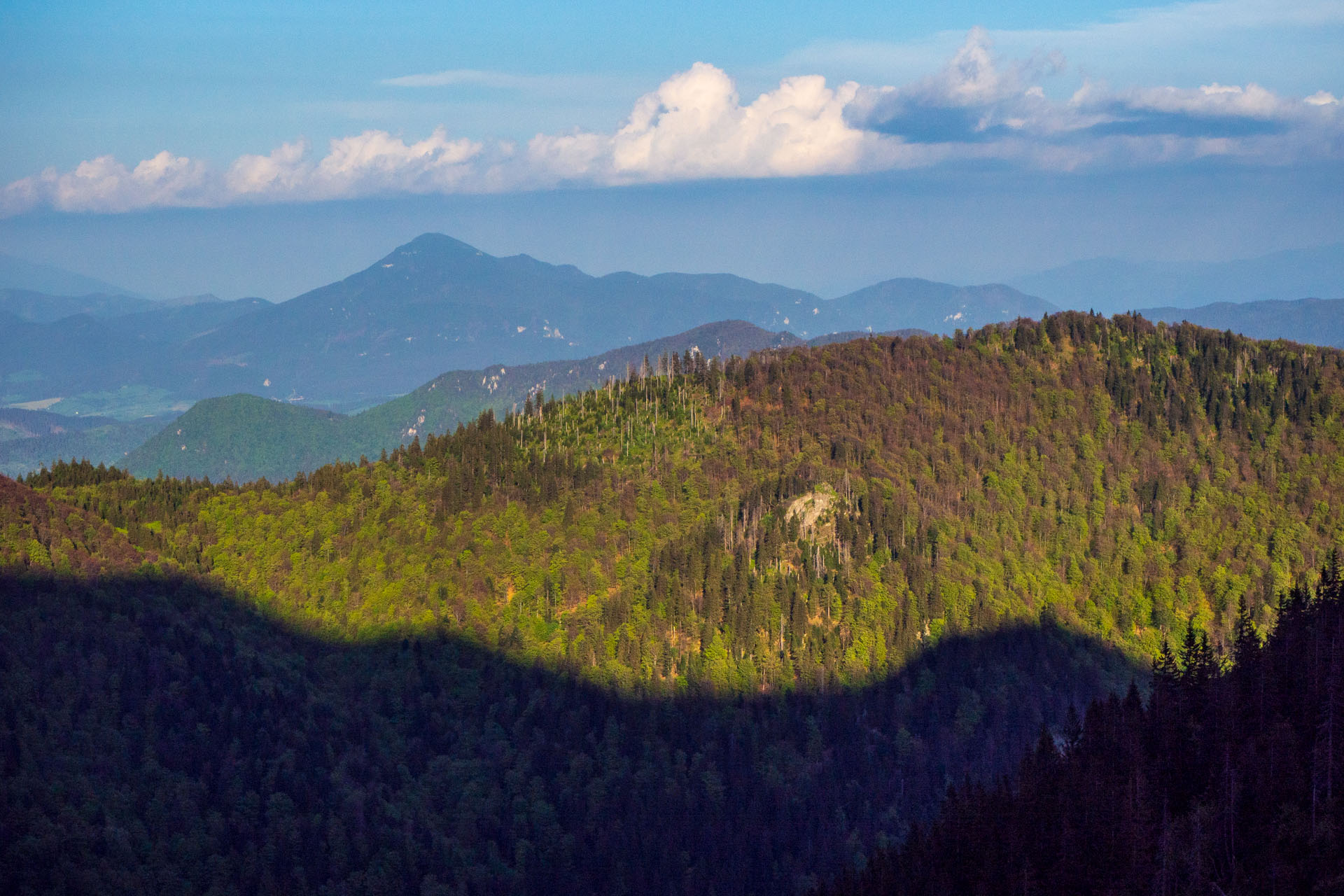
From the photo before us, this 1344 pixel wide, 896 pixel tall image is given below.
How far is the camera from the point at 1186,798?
115250 millimetres

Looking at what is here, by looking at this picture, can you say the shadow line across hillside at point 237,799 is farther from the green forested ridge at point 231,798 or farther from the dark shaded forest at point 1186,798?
the dark shaded forest at point 1186,798

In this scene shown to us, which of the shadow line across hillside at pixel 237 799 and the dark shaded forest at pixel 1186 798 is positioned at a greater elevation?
the dark shaded forest at pixel 1186 798

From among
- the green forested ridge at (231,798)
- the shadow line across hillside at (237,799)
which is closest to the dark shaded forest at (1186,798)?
the green forested ridge at (231,798)

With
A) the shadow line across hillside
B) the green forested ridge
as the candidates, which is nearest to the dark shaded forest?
the green forested ridge

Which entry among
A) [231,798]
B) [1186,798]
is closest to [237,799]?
[231,798]

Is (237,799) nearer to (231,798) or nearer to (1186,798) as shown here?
(231,798)

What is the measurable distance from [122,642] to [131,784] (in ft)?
91.9

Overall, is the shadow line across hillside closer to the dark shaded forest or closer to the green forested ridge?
the green forested ridge

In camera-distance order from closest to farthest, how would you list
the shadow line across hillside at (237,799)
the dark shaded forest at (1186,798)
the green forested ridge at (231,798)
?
the dark shaded forest at (1186,798) < the shadow line across hillside at (237,799) < the green forested ridge at (231,798)

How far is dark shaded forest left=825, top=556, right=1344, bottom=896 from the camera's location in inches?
3856

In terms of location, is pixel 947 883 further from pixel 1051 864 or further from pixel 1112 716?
pixel 1112 716

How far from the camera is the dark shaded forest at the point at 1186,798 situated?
321 feet

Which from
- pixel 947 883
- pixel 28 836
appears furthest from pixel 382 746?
pixel 947 883

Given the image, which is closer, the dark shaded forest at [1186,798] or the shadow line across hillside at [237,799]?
the dark shaded forest at [1186,798]
